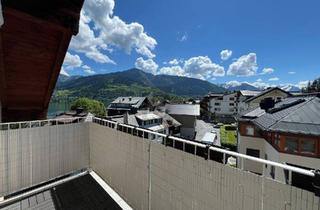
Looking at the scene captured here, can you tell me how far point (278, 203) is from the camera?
4.16 ft

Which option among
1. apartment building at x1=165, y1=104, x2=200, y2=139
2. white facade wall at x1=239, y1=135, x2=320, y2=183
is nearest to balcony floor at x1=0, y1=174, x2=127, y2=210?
white facade wall at x1=239, y1=135, x2=320, y2=183

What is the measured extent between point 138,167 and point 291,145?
22.7 ft

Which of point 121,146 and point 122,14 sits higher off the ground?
point 122,14

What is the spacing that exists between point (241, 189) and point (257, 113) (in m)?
11.3

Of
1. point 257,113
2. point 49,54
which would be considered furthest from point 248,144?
point 49,54

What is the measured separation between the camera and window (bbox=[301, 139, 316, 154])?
22.3 feet

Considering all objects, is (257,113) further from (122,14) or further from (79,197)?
(79,197)

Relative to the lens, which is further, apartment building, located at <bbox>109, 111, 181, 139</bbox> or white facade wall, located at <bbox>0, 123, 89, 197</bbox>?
apartment building, located at <bbox>109, 111, 181, 139</bbox>

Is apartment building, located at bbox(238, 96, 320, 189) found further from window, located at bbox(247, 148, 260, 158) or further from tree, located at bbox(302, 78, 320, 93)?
tree, located at bbox(302, 78, 320, 93)

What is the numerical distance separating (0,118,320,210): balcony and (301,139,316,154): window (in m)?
6.94

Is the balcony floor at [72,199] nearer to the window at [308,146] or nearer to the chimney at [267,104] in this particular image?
the window at [308,146]

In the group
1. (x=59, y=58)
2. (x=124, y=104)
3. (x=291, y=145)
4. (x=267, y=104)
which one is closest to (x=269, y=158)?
(x=291, y=145)

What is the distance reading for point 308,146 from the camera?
6.89 m

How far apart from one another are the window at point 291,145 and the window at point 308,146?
0.18 meters
